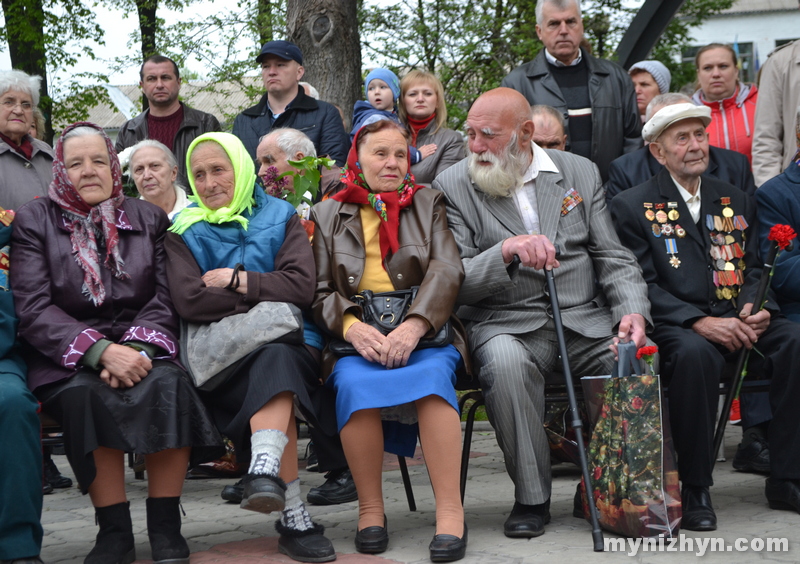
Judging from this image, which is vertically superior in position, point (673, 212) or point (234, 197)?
point (234, 197)

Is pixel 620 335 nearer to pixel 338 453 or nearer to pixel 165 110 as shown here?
pixel 338 453

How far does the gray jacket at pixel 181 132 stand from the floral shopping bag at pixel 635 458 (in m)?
3.97

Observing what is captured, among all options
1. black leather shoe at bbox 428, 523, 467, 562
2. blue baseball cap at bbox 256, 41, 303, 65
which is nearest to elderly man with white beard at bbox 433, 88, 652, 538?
black leather shoe at bbox 428, 523, 467, 562

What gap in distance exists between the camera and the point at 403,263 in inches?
168

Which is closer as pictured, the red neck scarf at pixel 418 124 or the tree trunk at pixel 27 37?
the red neck scarf at pixel 418 124

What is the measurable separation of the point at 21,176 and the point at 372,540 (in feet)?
11.5

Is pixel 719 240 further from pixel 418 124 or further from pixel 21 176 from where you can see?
pixel 21 176

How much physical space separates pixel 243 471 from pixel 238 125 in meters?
2.46

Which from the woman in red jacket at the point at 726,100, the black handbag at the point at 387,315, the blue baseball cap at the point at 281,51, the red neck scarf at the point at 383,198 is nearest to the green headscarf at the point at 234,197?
the red neck scarf at the point at 383,198

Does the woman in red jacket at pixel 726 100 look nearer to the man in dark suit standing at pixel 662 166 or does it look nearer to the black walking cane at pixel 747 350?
the man in dark suit standing at pixel 662 166

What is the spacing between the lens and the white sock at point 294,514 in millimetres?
3838

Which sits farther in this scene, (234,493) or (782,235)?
(234,493)

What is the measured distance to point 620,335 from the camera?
4109mm

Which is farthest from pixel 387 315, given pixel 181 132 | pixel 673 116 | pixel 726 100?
pixel 726 100
